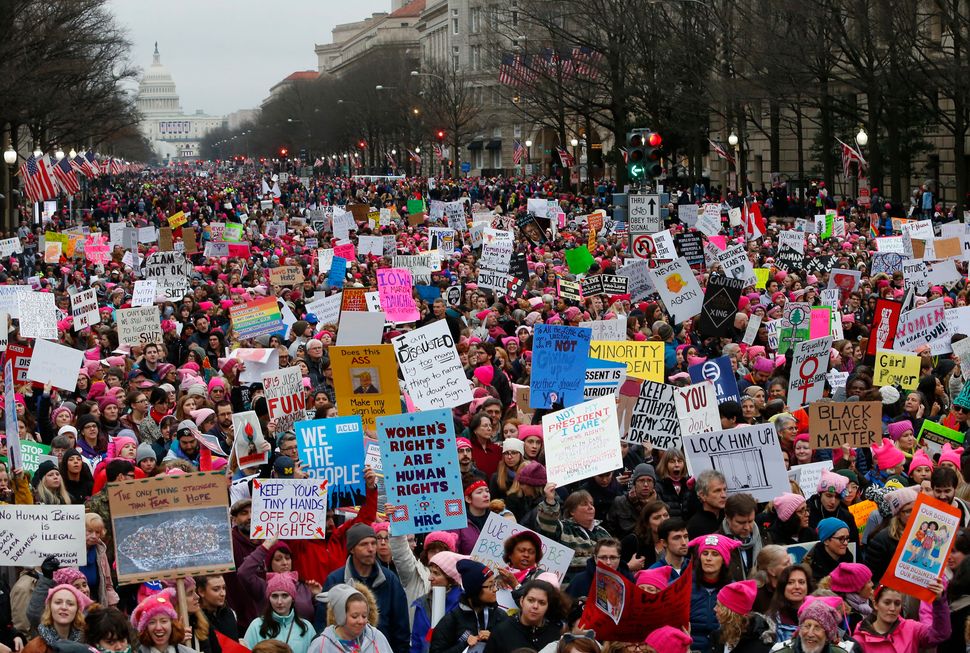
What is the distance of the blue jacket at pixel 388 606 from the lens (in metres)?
8.59

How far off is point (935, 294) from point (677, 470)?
9.58m

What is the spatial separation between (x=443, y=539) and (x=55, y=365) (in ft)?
22.4

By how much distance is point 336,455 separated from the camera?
1028 centimetres

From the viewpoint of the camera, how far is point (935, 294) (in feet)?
63.4

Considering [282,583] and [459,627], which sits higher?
[282,583]

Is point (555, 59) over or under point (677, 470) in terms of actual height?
over

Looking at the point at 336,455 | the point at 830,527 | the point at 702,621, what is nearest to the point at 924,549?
the point at 830,527

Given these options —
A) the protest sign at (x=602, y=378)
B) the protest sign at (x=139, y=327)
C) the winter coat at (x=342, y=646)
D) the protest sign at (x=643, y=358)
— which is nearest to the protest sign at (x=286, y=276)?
the protest sign at (x=139, y=327)

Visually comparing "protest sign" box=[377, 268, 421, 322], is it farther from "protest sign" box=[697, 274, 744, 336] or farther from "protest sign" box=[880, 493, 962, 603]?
"protest sign" box=[880, 493, 962, 603]

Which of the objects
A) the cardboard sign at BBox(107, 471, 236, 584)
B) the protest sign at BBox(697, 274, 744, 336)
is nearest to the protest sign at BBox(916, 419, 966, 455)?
the cardboard sign at BBox(107, 471, 236, 584)

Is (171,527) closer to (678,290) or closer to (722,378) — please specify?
(722,378)

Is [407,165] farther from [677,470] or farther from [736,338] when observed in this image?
[677,470]

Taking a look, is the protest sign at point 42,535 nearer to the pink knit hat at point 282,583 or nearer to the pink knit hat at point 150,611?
the pink knit hat at point 282,583

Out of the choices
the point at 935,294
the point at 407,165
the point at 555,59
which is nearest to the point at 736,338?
the point at 935,294
